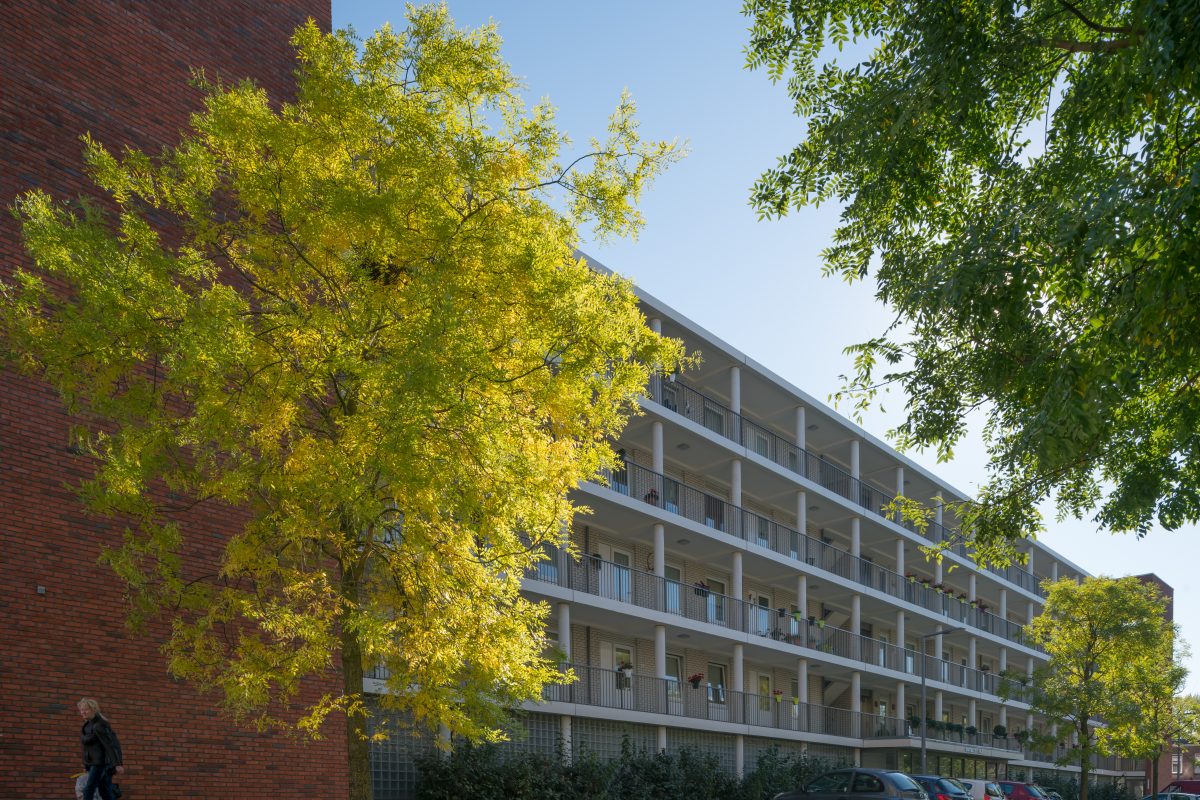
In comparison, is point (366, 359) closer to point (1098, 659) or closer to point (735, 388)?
point (735, 388)

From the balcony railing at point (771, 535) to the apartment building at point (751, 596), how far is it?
0.28ft

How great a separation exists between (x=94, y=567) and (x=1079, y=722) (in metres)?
38.2

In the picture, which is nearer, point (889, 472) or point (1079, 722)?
point (1079, 722)

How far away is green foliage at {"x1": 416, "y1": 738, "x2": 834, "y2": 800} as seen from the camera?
70.3 ft

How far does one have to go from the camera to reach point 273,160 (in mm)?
13469

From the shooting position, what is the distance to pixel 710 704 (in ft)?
111

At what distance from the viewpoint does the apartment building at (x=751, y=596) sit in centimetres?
2973

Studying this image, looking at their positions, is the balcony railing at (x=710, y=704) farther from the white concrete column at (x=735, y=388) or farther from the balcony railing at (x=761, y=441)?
the white concrete column at (x=735, y=388)

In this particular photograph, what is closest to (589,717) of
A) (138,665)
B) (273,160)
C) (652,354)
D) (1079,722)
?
(138,665)

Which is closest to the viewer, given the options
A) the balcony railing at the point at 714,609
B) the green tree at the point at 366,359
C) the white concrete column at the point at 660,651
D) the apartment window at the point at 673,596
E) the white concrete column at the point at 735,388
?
the green tree at the point at 366,359

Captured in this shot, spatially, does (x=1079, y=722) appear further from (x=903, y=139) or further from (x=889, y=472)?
(x=903, y=139)

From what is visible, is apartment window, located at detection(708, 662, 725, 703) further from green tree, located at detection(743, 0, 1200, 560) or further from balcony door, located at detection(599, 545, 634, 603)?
green tree, located at detection(743, 0, 1200, 560)

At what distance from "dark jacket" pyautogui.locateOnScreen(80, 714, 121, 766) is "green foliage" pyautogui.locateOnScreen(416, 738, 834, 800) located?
8.64 metres

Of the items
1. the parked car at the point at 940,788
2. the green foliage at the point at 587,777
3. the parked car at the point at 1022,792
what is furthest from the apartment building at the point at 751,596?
the parked car at the point at 940,788
